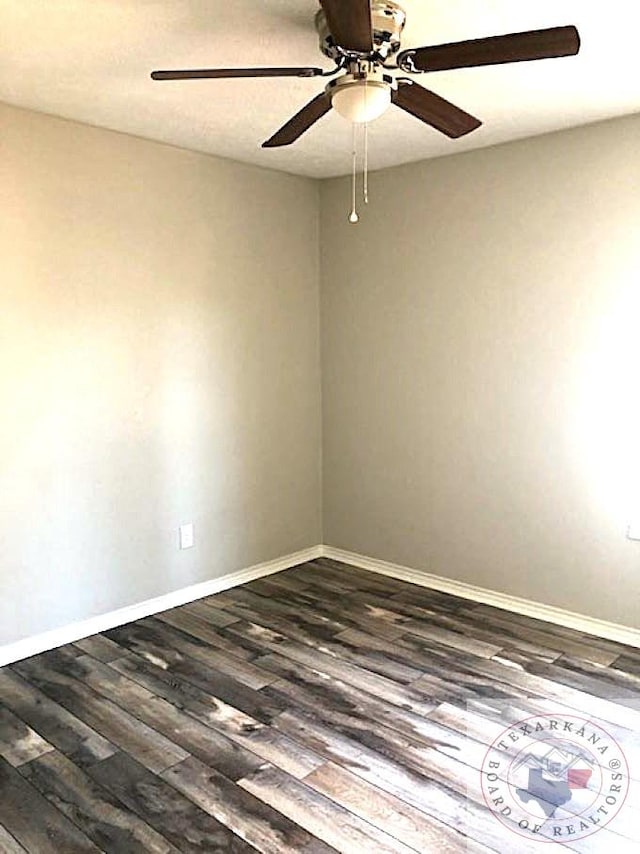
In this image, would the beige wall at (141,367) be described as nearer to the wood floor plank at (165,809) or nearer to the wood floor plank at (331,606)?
the wood floor plank at (331,606)

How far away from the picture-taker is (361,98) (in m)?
2.05

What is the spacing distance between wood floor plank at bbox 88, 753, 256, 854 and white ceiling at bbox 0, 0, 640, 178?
2.47 m

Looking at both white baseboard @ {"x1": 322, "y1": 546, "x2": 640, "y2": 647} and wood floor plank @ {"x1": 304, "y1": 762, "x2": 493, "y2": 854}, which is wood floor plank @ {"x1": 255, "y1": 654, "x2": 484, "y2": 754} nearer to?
wood floor plank @ {"x1": 304, "y1": 762, "x2": 493, "y2": 854}

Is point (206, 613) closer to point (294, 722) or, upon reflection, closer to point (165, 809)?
point (294, 722)

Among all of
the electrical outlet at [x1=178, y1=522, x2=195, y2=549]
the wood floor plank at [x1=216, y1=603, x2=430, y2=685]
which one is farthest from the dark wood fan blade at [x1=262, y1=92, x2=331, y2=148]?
the wood floor plank at [x1=216, y1=603, x2=430, y2=685]

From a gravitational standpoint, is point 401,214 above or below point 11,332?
above

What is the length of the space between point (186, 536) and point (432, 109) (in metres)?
2.59

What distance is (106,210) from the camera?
3412mm

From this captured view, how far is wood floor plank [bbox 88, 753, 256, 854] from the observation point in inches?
82.3

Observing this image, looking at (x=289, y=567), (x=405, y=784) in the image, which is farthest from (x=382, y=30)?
(x=289, y=567)

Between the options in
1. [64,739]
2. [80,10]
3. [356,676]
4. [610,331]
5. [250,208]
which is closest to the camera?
[80,10]

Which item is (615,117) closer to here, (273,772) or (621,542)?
(621,542)

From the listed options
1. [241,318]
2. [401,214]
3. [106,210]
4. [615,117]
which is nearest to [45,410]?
[106,210]

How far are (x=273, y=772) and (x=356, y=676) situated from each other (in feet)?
2.44
